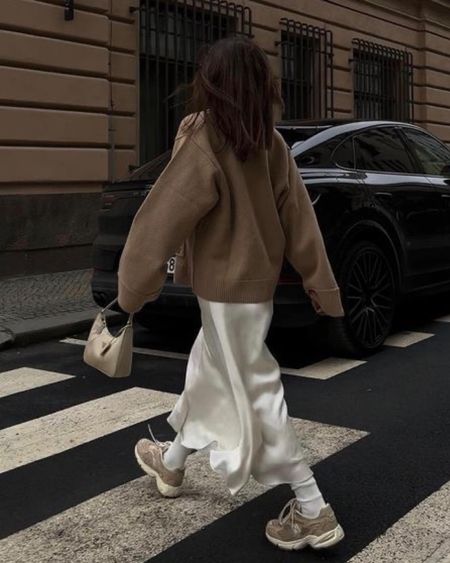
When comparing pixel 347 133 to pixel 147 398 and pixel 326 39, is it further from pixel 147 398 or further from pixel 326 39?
pixel 326 39

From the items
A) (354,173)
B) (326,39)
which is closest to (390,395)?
(354,173)

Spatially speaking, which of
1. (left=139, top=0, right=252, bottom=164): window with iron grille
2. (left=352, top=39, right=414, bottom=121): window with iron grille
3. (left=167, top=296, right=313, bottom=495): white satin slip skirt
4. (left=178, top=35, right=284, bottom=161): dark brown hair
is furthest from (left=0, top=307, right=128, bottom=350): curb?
(left=352, top=39, right=414, bottom=121): window with iron grille

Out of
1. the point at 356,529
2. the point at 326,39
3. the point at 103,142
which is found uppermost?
the point at 326,39

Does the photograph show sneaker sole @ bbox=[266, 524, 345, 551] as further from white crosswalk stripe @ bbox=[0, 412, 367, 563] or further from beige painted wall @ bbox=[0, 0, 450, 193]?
beige painted wall @ bbox=[0, 0, 450, 193]

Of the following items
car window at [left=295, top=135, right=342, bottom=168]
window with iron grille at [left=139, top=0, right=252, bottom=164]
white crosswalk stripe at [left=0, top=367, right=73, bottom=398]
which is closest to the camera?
white crosswalk stripe at [left=0, top=367, right=73, bottom=398]

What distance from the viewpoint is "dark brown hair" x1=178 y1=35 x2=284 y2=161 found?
2.56 metres

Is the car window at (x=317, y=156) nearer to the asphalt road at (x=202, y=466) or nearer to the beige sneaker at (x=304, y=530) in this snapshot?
the asphalt road at (x=202, y=466)

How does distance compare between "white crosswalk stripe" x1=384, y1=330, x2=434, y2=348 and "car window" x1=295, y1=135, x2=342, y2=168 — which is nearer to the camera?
"car window" x1=295, y1=135, x2=342, y2=168

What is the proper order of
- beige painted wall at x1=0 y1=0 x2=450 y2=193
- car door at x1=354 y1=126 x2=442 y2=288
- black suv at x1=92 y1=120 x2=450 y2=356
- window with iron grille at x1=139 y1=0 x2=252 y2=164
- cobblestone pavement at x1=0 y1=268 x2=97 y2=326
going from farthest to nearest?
window with iron grille at x1=139 y1=0 x2=252 y2=164
beige painted wall at x1=0 y1=0 x2=450 y2=193
cobblestone pavement at x1=0 y1=268 x2=97 y2=326
car door at x1=354 y1=126 x2=442 y2=288
black suv at x1=92 y1=120 x2=450 y2=356

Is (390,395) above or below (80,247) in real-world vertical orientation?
below

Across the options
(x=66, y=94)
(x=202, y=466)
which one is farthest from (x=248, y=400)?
(x=66, y=94)

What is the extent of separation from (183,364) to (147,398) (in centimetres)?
89

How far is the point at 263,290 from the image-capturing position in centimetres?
273

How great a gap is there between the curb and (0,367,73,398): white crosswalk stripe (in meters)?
0.72
